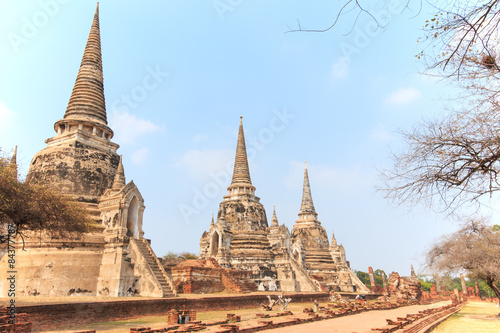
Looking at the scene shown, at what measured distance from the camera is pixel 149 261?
1575 centimetres

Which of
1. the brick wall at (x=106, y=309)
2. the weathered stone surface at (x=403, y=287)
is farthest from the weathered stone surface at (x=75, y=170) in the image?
the weathered stone surface at (x=403, y=287)

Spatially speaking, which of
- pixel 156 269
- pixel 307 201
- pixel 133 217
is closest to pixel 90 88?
pixel 133 217

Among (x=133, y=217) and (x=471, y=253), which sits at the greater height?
A: (x=133, y=217)

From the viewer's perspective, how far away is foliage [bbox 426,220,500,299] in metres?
17.6

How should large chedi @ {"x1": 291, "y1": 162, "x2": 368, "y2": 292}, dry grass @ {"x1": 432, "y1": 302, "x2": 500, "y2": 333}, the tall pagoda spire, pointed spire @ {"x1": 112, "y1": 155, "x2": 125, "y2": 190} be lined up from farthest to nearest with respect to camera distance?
the tall pagoda spire → large chedi @ {"x1": 291, "y1": 162, "x2": 368, "y2": 292} → pointed spire @ {"x1": 112, "y1": 155, "x2": 125, "y2": 190} → dry grass @ {"x1": 432, "y1": 302, "x2": 500, "y2": 333}

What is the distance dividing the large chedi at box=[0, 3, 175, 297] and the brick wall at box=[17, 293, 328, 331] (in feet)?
5.03

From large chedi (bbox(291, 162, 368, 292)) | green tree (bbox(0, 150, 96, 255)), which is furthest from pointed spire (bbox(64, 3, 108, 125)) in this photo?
large chedi (bbox(291, 162, 368, 292))

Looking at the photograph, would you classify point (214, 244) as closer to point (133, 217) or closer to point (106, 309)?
point (133, 217)

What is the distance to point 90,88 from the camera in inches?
835

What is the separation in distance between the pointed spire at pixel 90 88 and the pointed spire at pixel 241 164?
1335 cm

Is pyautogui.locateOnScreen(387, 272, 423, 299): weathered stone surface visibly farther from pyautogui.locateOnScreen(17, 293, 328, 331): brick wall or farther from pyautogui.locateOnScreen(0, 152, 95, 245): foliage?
pyautogui.locateOnScreen(0, 152, 95, 245): foliage

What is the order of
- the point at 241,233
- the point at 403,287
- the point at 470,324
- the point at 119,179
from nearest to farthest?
the point at 470,324
the point at 119,179
the point at 241,233
the point at 403,287

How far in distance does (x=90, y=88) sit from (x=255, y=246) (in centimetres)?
1563

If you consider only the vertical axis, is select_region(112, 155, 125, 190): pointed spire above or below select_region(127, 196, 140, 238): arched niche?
above
